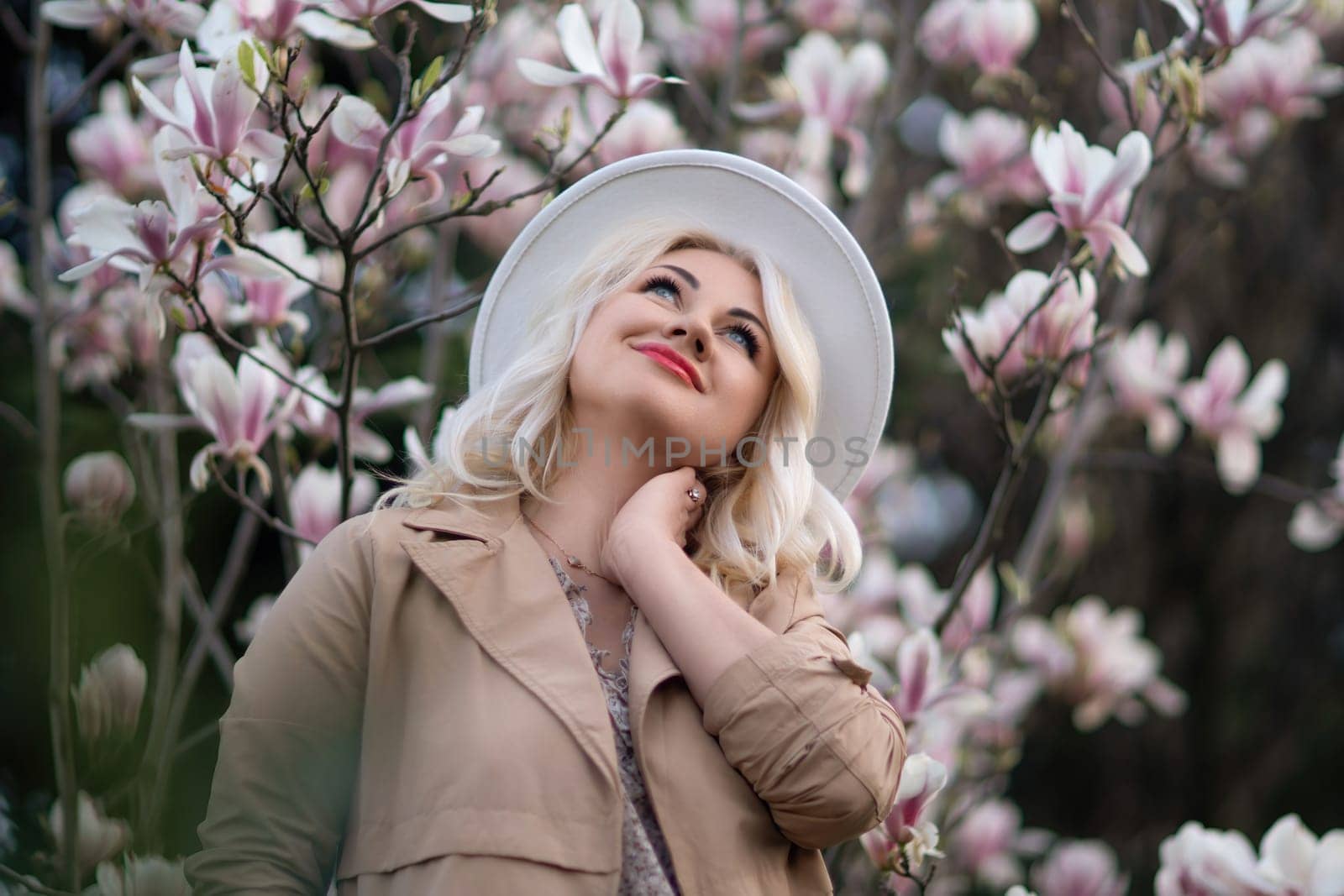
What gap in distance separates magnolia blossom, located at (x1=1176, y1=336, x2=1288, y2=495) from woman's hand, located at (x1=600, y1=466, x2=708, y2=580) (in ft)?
4.88

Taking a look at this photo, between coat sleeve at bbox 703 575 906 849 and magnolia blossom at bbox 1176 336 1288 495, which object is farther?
magnolia blossom at bbox 1176 336 1288 495

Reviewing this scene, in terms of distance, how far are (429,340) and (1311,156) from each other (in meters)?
3.70

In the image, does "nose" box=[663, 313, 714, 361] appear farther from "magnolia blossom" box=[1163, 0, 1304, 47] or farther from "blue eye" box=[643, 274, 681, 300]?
"magnolia blossom" box=[1163, 0, 1304, 47]

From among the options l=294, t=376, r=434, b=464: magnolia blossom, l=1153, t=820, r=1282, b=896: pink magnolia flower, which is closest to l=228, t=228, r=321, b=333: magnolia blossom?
l=294, t=376, r=434, b=464: magnolia blossom

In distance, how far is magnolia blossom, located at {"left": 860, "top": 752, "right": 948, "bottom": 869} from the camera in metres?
1.76

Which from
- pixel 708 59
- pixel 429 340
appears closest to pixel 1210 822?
A: pixel 708 59

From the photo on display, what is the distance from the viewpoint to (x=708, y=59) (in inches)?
136

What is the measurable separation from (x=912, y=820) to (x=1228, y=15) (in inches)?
53.6

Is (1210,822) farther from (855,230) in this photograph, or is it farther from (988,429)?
(855,230)

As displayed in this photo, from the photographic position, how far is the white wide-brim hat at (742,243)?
5.88 feet

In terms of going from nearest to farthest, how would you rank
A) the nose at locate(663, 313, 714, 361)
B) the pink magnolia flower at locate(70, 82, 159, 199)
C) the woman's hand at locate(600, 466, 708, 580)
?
the woman's hand at locate(600, 466, 708, 580) → the nose at locate(663, 313, 714, 361) → the pink magnolia flower at locate(70, 82, 159, 199)

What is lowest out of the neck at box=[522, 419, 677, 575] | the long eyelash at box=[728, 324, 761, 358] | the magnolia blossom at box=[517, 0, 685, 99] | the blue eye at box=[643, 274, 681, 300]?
the neck at box=[522, 419, 677, 575]

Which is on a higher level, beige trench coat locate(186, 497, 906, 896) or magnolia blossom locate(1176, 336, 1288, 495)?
beige trench coat locate(186, 497, 906, 896)

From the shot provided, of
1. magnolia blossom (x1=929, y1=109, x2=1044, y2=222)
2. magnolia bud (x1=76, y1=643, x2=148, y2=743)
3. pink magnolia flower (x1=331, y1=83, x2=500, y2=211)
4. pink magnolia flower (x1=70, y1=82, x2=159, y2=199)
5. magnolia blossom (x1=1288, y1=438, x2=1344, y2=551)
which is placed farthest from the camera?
magnolia blossom (x1=929, y1=109, x2=1044, y2=222)
